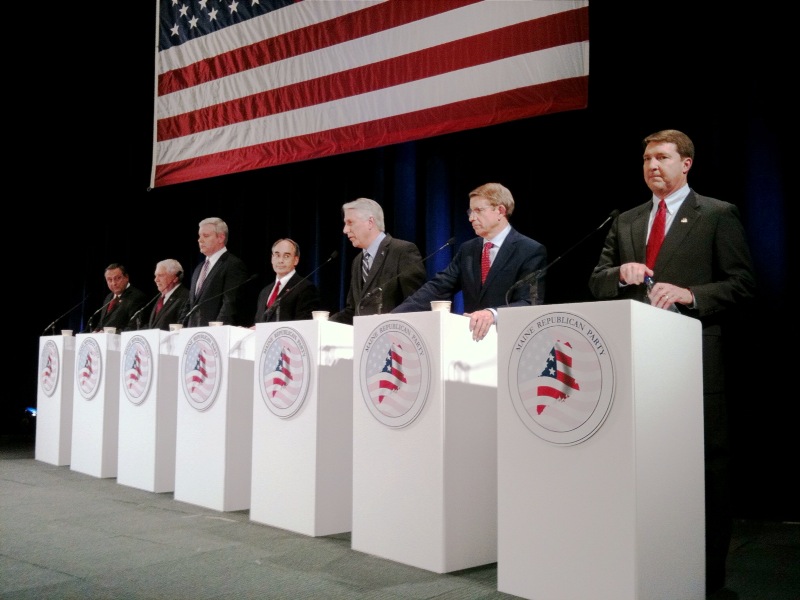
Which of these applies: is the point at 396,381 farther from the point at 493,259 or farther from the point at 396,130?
the point at 396,130

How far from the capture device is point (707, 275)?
257 cm

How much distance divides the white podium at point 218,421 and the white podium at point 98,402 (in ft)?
3.89

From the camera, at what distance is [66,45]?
7117 mm

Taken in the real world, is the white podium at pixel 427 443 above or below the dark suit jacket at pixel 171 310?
below

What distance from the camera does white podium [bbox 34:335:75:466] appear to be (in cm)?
554

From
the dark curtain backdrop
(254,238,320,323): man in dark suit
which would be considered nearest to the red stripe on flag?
the dark curtain backdrop

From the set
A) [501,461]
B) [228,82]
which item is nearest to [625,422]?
[501,461]

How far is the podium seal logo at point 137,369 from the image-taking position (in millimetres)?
4430

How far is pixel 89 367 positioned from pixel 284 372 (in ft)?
7.73

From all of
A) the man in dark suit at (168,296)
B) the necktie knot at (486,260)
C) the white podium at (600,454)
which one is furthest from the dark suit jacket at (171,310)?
the white podium at (600,454)

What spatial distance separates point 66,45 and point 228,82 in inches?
102

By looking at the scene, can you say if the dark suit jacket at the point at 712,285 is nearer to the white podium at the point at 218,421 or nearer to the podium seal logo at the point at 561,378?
the podium seal logo at the point at 561,378

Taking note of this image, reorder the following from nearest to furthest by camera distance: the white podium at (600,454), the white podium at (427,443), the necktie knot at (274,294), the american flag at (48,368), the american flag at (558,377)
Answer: the white podium at (600,454)
the american flag at (558,377)
the white podium at (427,443)
the necktie knot at (274,294)
the american flag at (48,368)

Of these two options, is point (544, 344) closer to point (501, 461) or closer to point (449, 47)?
point (501, 461)
